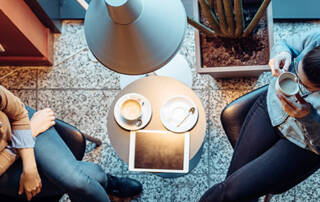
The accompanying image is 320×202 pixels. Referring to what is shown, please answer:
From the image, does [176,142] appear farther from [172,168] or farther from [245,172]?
[245,172]

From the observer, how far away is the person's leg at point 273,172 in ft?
4.88

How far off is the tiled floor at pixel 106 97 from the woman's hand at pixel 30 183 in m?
0.58

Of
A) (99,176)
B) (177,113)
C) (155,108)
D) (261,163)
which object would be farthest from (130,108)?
(261,163)

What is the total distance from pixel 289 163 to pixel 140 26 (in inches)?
37.2

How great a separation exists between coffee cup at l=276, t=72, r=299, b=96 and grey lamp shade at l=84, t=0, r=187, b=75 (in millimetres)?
433

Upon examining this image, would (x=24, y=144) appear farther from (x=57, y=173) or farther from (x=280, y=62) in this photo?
(x=280, y=62)

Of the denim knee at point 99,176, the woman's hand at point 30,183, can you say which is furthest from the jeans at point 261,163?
the woman's hand at point 30,183

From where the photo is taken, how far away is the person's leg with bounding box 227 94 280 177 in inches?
62.2

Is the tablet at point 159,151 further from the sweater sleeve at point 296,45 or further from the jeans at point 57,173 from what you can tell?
the sweater sleeve at point 296,45

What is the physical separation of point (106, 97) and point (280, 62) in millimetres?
1215

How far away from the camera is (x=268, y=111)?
155 cm

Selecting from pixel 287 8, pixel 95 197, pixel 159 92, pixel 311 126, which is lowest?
pixel 95 197

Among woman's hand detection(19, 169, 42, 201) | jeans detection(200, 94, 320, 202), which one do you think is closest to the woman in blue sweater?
jeans detection(200, 94, 320, 202)

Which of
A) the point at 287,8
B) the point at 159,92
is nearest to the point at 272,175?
the point at 159,92
